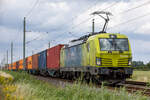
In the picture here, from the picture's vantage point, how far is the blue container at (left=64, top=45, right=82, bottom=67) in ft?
Result: 55.5

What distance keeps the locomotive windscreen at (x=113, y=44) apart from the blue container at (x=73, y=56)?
2.60 meters

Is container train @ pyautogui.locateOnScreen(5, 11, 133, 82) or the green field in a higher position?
container train @ pyautogui.locateOnScreen(5, 11, 133, 82)

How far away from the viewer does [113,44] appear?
14.6 m

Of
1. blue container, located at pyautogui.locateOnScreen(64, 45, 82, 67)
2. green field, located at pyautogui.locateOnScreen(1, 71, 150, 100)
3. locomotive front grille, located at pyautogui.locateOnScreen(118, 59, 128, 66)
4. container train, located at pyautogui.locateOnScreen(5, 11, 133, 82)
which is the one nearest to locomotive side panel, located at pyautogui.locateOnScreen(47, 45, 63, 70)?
blue container, located at pyautogui.locateOnScreen(64, 45, 82, 67)

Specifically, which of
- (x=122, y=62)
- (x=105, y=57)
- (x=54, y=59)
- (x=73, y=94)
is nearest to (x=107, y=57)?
(x=105, y=57)

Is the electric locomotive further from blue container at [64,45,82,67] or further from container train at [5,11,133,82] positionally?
blue container at [64,45,82,67]

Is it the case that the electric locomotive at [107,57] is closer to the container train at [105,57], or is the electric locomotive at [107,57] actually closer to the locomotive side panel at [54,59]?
the container train at [105,57]

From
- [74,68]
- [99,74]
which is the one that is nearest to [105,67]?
[99,74]

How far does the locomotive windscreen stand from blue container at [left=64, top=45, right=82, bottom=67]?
260 cm

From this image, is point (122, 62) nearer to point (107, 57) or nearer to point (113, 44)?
point (107, 57)

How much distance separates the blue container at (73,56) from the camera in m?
16.9

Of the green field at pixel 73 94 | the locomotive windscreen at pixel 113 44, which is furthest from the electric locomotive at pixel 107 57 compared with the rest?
the green field at pixel 73 94

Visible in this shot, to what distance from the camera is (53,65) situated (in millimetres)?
25688

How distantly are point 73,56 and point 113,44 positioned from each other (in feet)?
14.7
